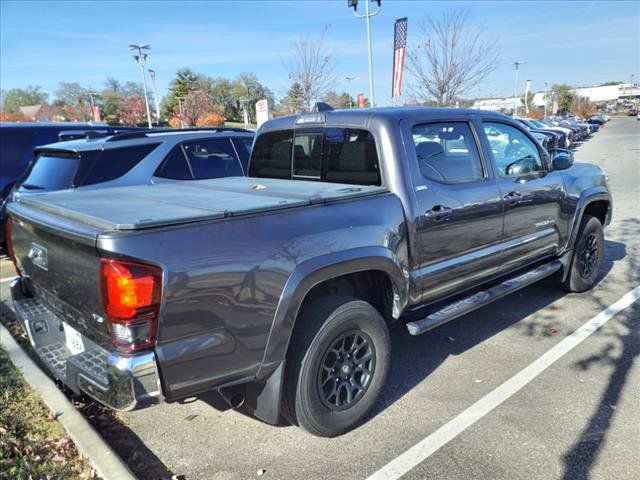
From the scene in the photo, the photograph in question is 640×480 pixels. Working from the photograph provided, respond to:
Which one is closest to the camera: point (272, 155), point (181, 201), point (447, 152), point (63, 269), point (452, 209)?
point (63, 269)

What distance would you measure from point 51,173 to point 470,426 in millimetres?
5203

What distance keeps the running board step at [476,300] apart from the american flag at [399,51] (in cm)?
1162

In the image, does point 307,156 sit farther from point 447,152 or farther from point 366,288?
point 366,288

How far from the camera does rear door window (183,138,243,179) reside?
6.24 meters

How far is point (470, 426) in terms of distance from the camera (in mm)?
3096

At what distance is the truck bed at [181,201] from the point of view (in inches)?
91.6

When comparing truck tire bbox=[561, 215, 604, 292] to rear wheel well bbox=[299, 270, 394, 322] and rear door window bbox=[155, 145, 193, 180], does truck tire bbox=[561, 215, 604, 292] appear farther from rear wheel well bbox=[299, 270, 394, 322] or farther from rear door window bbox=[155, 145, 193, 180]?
rear door window bbox=[155, 145, 193, 180]

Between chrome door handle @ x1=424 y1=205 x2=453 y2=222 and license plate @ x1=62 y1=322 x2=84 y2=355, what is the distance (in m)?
2.22

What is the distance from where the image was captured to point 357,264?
2877mm

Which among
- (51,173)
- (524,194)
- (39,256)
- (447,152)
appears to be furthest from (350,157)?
(51,173)

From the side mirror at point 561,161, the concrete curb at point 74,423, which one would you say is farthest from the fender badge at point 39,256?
the side mirror at point 561,161

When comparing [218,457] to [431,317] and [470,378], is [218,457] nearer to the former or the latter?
[431,317]

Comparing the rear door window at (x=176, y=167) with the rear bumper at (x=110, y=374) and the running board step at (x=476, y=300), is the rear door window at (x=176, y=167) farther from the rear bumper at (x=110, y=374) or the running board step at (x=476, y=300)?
the running board step at (x=476, y=300)

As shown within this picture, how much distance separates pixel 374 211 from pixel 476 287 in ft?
4.89
